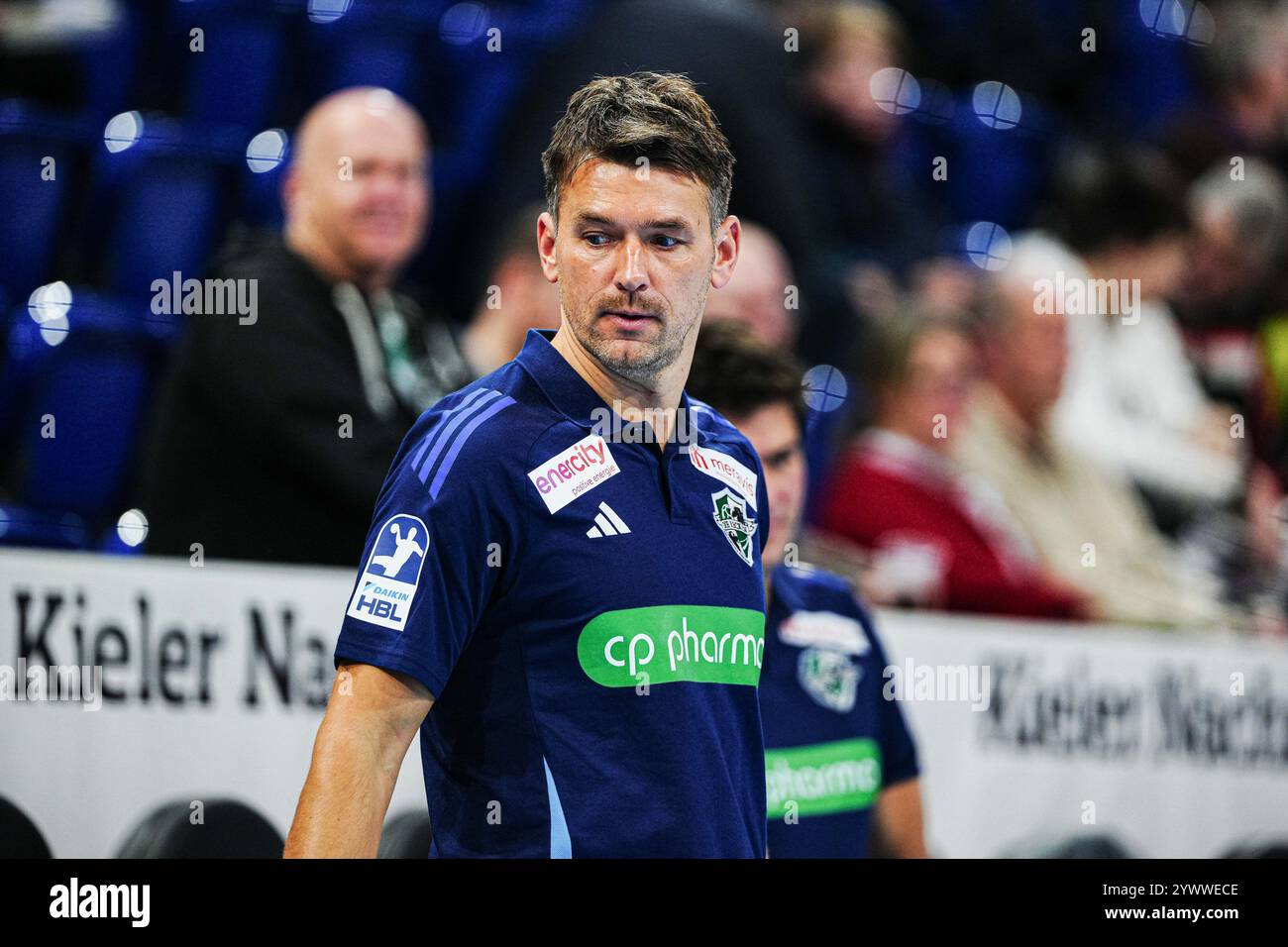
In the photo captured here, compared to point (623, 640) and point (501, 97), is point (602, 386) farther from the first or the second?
A: point (501, 97)

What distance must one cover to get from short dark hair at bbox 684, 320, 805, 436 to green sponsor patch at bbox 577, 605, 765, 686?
2.71ft

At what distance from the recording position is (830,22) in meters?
5.59

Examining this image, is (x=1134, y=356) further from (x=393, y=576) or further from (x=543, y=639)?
(x=393, y=576)

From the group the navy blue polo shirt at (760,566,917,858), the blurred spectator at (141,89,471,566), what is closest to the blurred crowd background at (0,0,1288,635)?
the blurred spectator at (141,89,471,566)

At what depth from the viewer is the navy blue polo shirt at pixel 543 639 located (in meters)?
1.88

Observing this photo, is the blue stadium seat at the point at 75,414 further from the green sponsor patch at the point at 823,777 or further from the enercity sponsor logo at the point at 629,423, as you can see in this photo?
the enercity sponsor logo at the point at 629,423

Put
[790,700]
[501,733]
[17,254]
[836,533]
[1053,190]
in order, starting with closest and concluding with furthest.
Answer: [501,733], [790,700], [17,254], [836,533], [1053,190]

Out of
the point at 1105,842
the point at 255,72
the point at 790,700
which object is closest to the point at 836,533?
the point at 1105,842

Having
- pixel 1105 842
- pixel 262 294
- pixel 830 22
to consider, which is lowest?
pixel 1105 842

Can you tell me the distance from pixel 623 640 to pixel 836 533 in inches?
99.5

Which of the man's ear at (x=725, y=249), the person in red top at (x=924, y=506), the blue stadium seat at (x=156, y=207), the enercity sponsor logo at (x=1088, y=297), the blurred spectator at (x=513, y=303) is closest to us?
the man's ear at (x=725, y=249)
